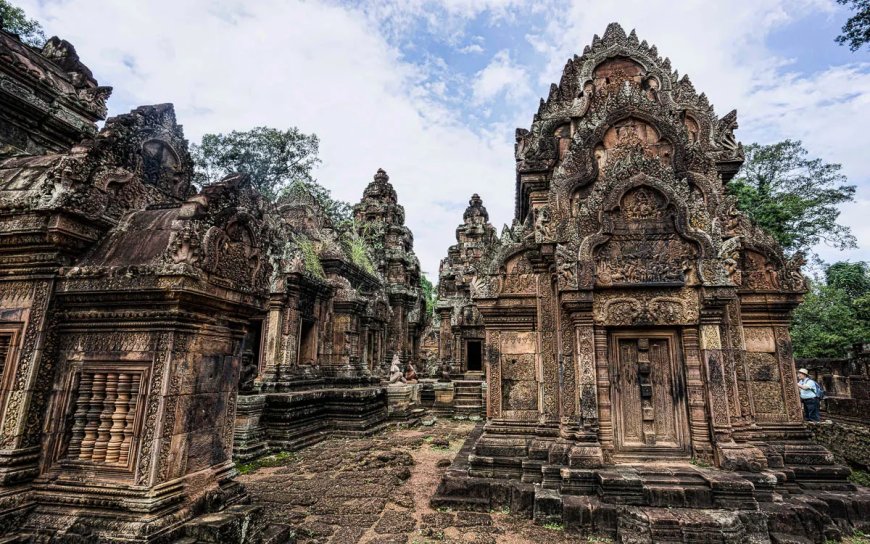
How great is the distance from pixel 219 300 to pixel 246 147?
29988 mm

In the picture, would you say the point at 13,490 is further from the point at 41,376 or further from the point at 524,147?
the point at 524,147

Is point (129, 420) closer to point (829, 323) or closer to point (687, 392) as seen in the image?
point (687, 392)

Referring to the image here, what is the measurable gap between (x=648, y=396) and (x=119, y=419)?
245 inches

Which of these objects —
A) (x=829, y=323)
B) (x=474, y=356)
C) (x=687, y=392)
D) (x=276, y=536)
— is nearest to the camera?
(x=276, y=536)

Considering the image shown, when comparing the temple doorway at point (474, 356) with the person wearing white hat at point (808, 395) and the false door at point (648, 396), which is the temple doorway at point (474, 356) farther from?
the false door at point (648, 396)

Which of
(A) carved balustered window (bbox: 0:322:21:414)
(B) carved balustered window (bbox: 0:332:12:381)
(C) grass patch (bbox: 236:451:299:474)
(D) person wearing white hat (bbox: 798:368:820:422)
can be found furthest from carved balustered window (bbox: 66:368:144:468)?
(D) person wearing white hat (bbox: 798:368:820:422)

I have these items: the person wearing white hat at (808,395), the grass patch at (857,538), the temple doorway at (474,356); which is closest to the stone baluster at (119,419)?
the grass patch at (857,538)

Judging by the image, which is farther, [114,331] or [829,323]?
[829,323]

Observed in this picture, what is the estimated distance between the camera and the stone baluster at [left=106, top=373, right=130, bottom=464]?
3.23 m

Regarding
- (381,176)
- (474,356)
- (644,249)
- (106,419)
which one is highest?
(381,176)

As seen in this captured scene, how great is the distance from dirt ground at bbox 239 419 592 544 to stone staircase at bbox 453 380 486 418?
5686 mm

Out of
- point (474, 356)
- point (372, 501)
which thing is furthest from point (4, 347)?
point (474, 356)

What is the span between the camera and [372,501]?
19.6ft

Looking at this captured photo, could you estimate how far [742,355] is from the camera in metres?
6.50
